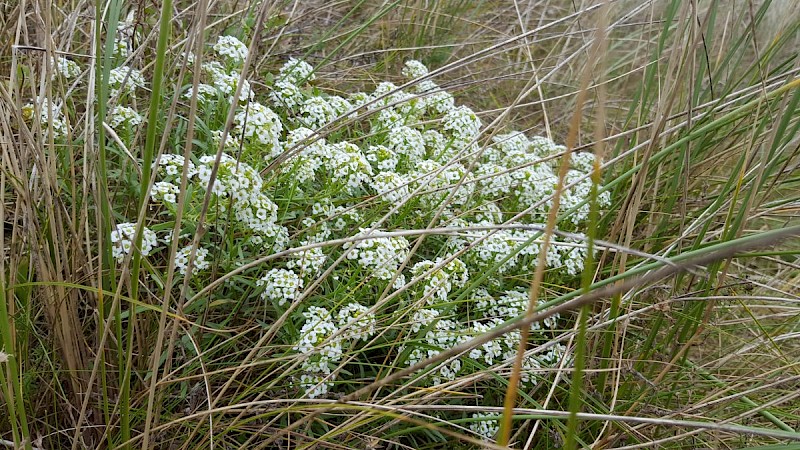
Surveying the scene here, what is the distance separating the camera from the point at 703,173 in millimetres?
3396

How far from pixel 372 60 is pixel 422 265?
2440mm

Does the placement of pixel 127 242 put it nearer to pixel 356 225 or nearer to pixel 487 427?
pixel 356 225

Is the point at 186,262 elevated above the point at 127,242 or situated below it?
below

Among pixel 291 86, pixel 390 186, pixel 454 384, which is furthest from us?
pixel 291 86

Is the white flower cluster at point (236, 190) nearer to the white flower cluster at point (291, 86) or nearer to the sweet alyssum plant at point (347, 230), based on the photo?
the sweet alyssum plant at point (347, 230)

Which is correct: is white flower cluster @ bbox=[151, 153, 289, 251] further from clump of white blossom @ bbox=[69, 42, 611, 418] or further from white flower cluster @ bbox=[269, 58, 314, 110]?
white flower cluster @ bbox=[269, 58, 314, 110]

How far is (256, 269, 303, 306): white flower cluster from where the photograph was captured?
2244mm

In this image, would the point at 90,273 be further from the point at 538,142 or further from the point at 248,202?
the point at 538,142

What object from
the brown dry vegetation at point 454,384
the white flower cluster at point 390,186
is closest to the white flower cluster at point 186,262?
the brown dry vegetation at point 454,384

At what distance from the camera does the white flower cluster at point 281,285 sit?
2.24m

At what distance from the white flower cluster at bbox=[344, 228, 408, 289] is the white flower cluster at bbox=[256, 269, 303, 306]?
0.23 meters

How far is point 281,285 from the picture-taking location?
2.25m

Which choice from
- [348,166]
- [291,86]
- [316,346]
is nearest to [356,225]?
[348,166]

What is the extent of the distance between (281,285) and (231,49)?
3.86ft
